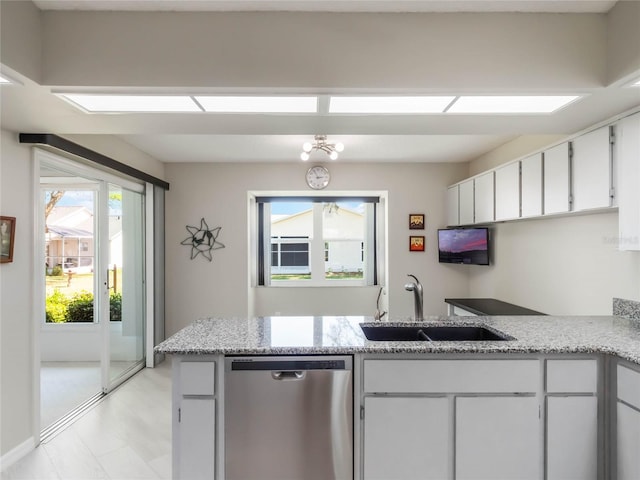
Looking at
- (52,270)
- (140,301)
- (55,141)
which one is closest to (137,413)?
(140,301)

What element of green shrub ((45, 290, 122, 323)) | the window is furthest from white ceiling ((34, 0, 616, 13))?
the window

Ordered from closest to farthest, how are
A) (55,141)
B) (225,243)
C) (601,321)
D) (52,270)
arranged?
(601,321), (55,141), (52,270), (225,243)

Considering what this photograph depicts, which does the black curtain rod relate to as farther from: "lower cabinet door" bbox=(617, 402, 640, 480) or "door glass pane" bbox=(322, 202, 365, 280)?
"lower cabinet door" bbox=(617, 402, 640, 480)

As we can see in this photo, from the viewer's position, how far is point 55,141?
2.36 metres

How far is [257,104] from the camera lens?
5.86 ft

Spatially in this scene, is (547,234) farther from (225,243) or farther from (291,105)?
(225,243)

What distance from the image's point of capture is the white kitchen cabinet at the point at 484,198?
11.1 ft

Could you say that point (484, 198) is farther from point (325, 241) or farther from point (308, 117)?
point (308, 117)

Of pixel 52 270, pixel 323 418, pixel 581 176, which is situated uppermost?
pixel 581 176

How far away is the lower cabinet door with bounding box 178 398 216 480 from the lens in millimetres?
1650

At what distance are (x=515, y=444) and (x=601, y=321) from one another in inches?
46.2

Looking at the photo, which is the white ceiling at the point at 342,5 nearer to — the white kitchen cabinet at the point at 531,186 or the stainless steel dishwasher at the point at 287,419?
the white kitchen cabinet at the point at 531,186

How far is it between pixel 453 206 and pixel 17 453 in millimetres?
4861

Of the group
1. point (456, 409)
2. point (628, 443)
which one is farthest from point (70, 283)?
point (628, 443)
